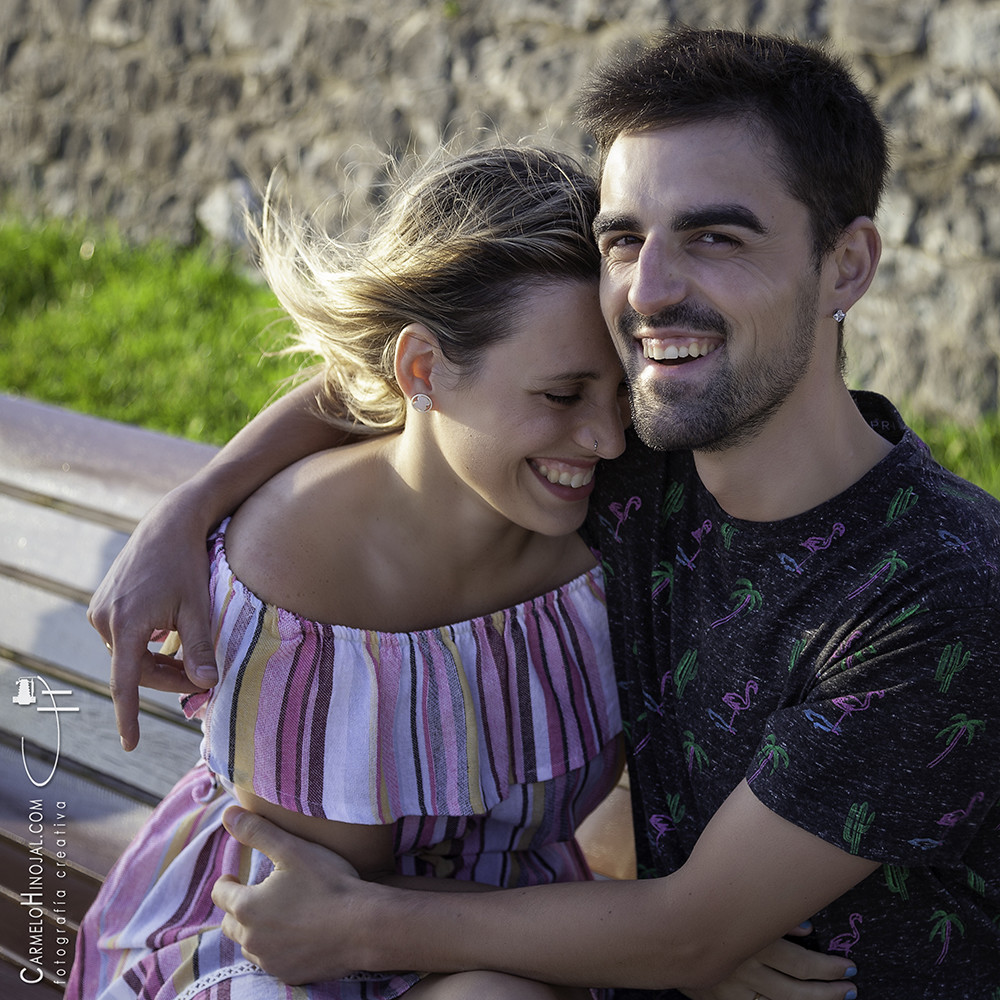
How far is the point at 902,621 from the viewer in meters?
1.55

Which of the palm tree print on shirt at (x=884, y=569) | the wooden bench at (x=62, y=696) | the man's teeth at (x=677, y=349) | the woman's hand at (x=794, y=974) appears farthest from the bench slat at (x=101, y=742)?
the palm tree print on shirt at (x=884, y=569)

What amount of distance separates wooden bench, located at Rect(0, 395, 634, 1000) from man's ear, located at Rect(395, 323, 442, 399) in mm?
854


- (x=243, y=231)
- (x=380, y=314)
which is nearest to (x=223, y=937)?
(x=380, y=314)

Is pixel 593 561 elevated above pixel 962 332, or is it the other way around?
pixel 962 332

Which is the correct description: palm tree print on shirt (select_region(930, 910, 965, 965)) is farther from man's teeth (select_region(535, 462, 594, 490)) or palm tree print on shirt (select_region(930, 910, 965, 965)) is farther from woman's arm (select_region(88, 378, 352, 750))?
woman's arm (select_region(88, 378, 352, 750))

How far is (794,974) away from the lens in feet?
5.63

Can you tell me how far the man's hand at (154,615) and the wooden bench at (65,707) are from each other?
0.47 m

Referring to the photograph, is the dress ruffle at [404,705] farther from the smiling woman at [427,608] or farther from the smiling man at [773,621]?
the smiling man at [773,621]

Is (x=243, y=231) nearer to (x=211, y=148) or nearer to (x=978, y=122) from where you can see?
(x=211, y=148)

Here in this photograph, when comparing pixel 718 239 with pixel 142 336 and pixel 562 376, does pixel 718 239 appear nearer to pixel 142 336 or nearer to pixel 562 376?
pixel 562 376

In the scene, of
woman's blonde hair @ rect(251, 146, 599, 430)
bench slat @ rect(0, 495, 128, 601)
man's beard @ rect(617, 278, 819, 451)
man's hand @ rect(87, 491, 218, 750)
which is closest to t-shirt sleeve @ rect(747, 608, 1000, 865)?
man's beard @ rect(617, 278, 819, 451)

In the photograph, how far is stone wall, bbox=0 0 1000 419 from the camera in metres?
3.97

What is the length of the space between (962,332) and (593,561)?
98.0 inches

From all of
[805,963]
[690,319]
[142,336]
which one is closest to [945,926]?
[805,963]
